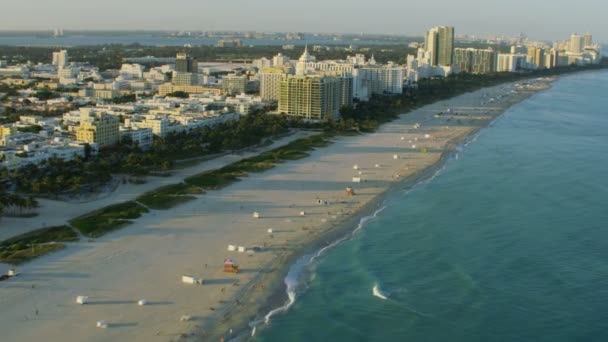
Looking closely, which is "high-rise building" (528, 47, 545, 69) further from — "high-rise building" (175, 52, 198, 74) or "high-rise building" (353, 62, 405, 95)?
"high-rise building" (175, 52, 198, 74)

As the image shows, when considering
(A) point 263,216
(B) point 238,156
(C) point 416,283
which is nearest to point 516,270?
(C) point 416,283

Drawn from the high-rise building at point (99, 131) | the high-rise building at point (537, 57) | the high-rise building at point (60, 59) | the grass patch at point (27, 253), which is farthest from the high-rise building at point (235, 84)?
the high-rise building at point (537, 57)

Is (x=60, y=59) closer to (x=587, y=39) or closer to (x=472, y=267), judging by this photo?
(x=472, y=267)

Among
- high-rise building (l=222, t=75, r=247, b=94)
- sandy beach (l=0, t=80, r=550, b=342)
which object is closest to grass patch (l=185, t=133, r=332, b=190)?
sandy beach (l=0, t=80, r=550, b=342)

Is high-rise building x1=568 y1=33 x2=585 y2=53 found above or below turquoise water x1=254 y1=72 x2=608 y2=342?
above

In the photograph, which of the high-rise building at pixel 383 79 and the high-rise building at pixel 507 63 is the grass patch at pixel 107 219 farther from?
the high-rise building at pixel 507 63
